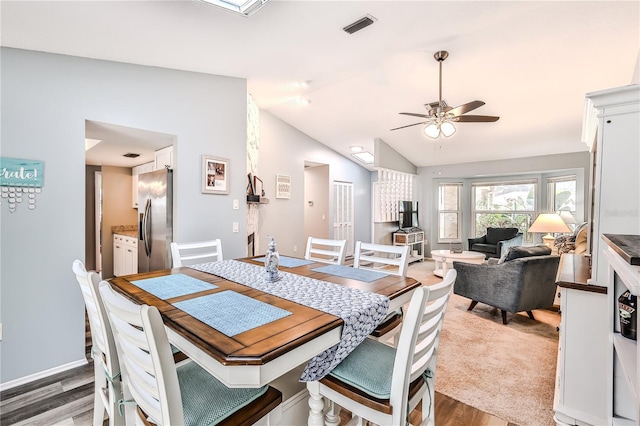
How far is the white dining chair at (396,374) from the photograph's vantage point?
106cm

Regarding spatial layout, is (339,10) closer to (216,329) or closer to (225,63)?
(225,63)

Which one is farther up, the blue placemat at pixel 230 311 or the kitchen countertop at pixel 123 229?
the kitchen countertop at pixel 123 229

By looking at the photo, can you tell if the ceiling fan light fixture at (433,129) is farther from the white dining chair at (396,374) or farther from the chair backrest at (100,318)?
the chair backrest at (100,318)

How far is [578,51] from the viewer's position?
3.01 meters

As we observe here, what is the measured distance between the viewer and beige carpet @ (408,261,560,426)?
193 centimetres

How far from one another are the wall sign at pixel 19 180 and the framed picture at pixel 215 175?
1.23m

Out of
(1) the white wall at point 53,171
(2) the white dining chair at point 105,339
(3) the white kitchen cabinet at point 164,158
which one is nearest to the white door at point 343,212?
(3) the white kitchen cabinet at point 164,158

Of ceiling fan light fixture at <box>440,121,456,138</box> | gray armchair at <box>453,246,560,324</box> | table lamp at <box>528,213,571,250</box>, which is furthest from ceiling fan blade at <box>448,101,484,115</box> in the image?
table lamp at <box>528,213,571,250</box>

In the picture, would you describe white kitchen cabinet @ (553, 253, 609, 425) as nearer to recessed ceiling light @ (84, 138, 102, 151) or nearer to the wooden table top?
the wooden table top

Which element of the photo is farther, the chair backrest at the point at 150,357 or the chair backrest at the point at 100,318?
the chair backrest at the point at 100,318

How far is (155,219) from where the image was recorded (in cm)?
312

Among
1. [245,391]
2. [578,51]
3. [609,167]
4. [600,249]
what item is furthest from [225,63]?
[578,51]

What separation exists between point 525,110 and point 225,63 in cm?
417

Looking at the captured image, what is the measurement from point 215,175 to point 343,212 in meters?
4.14
